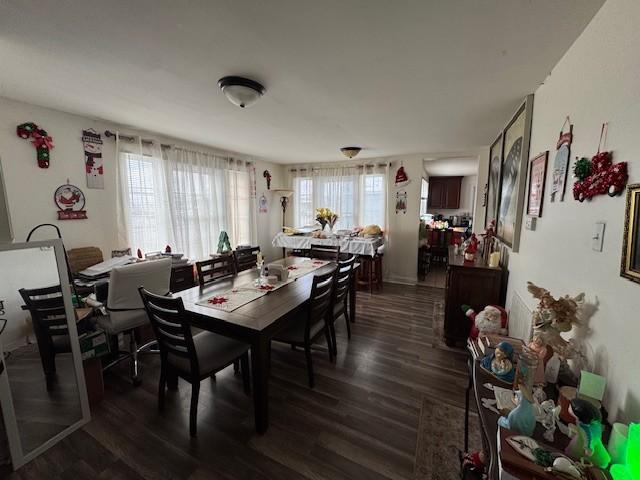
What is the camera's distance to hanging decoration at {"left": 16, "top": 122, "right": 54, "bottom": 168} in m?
2.25

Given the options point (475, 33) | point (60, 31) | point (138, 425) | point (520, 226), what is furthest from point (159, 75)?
point (520, 226)

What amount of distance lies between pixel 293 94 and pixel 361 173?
9.65 feet

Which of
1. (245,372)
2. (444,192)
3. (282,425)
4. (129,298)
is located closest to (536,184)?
(282,425)

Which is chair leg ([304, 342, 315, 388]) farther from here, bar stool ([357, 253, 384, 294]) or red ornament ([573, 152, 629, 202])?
bar stool ([357, 253, 384, 294])

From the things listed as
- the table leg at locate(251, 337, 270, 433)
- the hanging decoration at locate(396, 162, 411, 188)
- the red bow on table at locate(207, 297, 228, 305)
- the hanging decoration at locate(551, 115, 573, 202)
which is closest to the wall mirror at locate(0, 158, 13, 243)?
the red bow on table at locate(207, 297, 228, 305)

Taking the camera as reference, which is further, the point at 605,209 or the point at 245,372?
the point at 245,372

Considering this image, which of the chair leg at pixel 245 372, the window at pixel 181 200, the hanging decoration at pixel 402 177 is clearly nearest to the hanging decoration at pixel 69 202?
the window at pixel 181 200

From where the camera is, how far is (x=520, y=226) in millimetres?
2021

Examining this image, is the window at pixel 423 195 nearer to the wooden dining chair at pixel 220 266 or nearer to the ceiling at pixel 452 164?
the ceiling at pixel 452 164

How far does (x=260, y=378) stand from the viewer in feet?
4.94

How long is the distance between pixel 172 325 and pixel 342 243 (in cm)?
→ 301

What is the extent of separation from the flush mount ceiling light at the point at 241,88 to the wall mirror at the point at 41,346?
4.79 feet

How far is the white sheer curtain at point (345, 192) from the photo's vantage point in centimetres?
477

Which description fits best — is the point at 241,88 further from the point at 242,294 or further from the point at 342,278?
the point at 342,278
